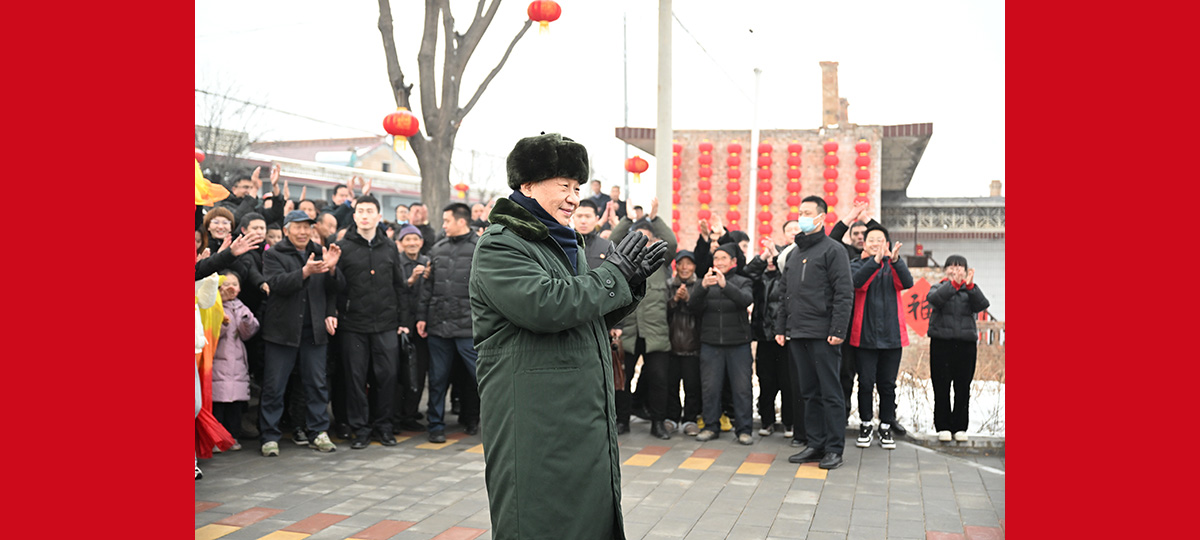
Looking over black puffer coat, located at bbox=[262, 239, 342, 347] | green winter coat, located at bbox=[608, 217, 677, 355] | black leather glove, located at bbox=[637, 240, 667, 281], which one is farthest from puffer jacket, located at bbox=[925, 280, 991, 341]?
black leather glove, located at bbox=[637, 240, 667, 281]

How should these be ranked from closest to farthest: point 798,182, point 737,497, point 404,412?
point 737,497 → point 404,412 → point 798,182

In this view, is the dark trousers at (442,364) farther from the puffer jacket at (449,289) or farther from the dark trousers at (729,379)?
the dark trousers at (729,379)

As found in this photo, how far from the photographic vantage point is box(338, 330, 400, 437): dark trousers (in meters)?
7.54

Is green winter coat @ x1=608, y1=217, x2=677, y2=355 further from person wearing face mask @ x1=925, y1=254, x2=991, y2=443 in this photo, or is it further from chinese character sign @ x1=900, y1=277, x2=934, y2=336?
chinese character sign @ x1=900, y1=277, x2=934, y2=336

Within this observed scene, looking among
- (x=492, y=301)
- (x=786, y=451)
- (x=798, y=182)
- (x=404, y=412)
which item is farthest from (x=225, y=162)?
(x=492, y=301)

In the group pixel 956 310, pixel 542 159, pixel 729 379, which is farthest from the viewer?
pixel 729 379

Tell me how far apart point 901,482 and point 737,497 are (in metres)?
1.33

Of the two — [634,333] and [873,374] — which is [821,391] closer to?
[873,374]

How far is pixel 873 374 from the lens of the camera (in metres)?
7.65

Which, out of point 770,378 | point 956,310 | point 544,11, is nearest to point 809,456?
point 770,378

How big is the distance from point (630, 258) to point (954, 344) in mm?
5759

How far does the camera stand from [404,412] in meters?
8.39
